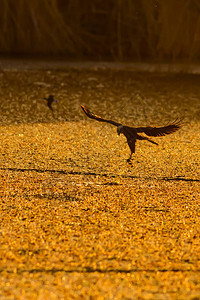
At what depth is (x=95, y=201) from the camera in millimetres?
1470

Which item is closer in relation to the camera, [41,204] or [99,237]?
[99,237]

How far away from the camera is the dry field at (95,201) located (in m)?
1.05

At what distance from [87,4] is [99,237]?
8.83ft

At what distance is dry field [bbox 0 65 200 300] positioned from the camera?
1049mm

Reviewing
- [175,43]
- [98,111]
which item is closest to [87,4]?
[175,43]

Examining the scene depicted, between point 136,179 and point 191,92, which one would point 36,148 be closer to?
point 136,179

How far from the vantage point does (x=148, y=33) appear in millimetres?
3596

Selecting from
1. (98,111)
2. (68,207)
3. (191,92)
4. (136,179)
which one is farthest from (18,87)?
(68,207)

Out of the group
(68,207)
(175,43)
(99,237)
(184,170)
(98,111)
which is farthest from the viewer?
(175,43)

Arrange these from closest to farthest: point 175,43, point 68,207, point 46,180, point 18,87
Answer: point 68,207
point 46,180
point 18,87
point 175,43

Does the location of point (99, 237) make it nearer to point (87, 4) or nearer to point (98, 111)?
point (98, 111)

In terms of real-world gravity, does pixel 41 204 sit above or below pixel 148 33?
above

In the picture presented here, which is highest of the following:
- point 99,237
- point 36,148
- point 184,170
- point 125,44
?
point 99,237

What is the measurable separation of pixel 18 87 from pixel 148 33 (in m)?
1.11
